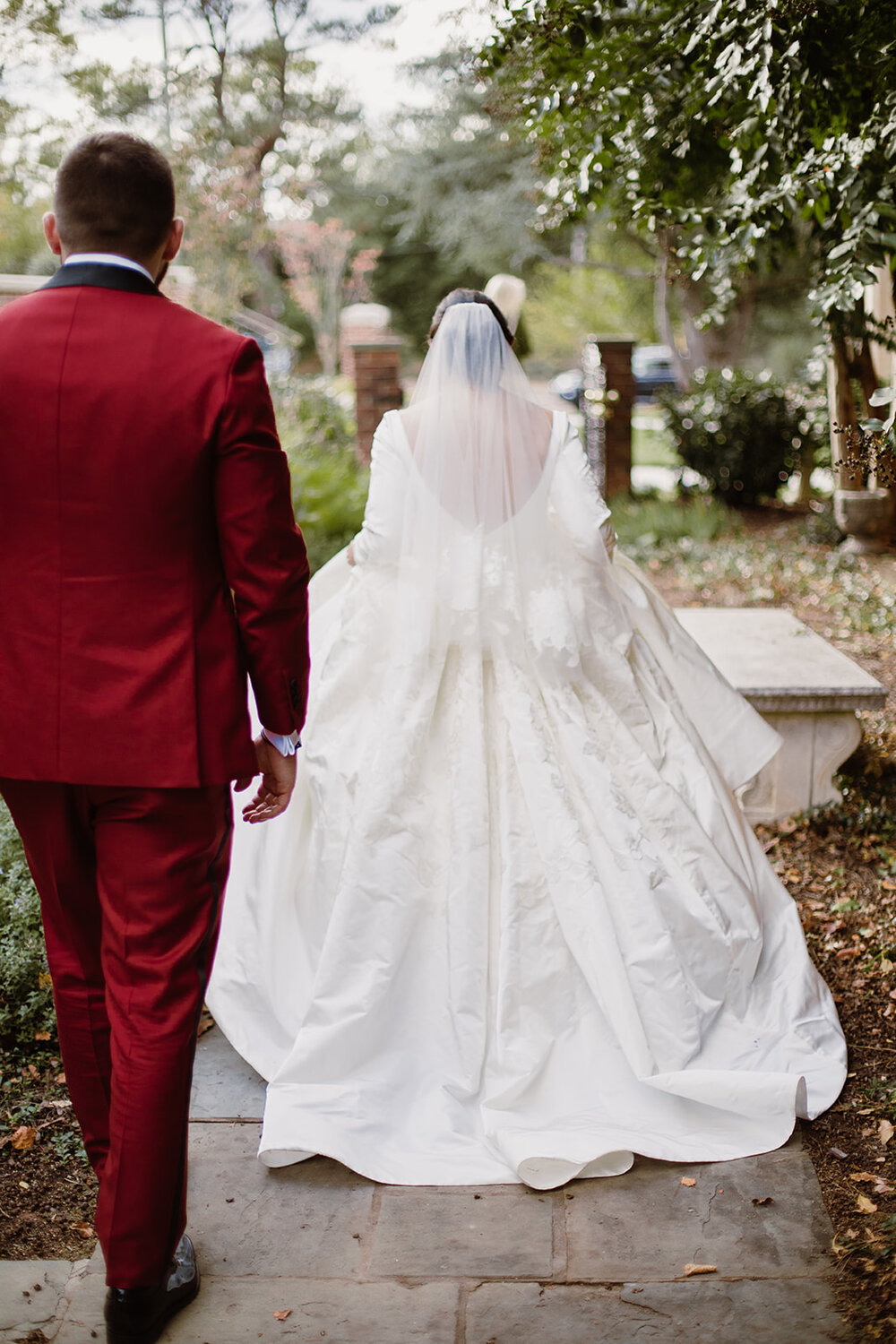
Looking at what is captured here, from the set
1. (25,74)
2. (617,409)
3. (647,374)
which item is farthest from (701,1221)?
(647,374)

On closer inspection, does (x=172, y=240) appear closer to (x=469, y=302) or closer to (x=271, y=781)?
(x=271, y=781)

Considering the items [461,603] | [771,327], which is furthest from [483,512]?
[771,327]

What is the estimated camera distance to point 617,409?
428 inches

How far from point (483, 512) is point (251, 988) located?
1451mm

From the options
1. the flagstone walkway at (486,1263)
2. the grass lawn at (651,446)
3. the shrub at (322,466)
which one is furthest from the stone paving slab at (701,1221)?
the grass lawn at (651,446)

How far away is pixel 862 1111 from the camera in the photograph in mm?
2727

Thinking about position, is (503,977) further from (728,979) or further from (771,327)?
(771,327)

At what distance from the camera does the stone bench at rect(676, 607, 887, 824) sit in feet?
13.9

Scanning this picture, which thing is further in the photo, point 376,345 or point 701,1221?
point 376,345

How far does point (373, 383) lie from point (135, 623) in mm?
8717

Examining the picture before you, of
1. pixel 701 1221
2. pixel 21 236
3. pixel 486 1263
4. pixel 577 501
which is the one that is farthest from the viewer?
pixel 21 236

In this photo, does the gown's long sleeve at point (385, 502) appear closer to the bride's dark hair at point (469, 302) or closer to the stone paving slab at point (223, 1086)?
the bride's dark hair at point (469, 302)

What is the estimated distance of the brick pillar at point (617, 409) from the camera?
1088cm

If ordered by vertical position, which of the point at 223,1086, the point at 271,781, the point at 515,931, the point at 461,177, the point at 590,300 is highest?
the point at 461,177
